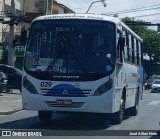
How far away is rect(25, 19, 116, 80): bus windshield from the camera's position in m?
13.6

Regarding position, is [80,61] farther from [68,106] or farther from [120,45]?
[120,45]

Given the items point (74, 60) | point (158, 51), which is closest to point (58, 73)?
point (74, 60)

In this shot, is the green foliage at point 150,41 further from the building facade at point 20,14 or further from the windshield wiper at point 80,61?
the windshield wiper at point 80,61

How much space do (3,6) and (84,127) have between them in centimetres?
3603

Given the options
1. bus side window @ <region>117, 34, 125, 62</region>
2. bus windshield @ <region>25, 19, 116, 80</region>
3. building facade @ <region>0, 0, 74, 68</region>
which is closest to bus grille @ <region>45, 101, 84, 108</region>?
bus windshield @ <region>25, 19, 116, 80</region>

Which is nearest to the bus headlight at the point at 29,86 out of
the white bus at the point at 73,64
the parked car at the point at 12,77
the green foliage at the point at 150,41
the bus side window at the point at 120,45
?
the white bus at the point at 73,64

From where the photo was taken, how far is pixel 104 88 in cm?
1353

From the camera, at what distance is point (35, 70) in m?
13.8

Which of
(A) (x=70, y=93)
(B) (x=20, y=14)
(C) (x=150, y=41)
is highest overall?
(B) (x=20, y=14)

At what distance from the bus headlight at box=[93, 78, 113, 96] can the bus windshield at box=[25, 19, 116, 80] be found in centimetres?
31

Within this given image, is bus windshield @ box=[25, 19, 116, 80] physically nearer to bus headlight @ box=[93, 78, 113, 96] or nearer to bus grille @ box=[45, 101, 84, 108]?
bus headlight @ box=[93, 78, 113, 96]

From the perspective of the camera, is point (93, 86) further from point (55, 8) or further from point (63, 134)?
point (55, 8)

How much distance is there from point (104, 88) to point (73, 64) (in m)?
1.10

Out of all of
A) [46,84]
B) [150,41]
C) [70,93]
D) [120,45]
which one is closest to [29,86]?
[46,84]
